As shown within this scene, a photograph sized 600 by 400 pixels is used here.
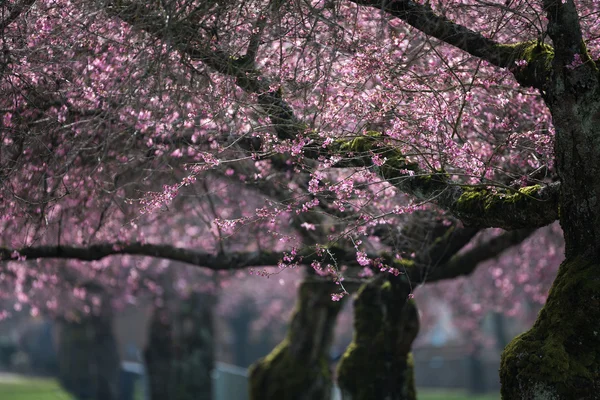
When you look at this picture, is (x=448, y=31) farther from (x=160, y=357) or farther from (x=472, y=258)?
(x=160, y=357)

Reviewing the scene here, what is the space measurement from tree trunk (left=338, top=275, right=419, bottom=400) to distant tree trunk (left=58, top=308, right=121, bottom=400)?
19.7m

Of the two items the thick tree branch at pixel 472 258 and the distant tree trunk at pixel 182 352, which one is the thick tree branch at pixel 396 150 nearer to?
the thick tree branch at pixel 472 258

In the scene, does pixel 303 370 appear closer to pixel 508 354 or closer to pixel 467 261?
pixel 467 261

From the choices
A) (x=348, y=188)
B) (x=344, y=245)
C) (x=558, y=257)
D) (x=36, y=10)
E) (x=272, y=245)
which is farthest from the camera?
(x=558, y=257)

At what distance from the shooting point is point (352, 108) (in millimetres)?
8977

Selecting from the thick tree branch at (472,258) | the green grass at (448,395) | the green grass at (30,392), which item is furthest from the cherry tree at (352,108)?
the green grass at (448,395)

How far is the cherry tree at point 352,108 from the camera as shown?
771 cm

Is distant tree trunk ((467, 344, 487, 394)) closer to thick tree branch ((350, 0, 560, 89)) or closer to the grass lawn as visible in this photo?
the grass lawn

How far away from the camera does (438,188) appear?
8.86 meters

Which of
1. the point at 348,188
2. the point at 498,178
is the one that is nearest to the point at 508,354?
the point at 348,188

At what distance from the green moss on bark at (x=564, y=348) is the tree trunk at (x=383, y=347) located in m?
4.70

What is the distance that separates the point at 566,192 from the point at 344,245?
17.1 ft

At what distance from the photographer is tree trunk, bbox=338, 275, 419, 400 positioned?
1272 centimetres

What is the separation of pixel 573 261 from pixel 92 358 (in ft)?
87.1
